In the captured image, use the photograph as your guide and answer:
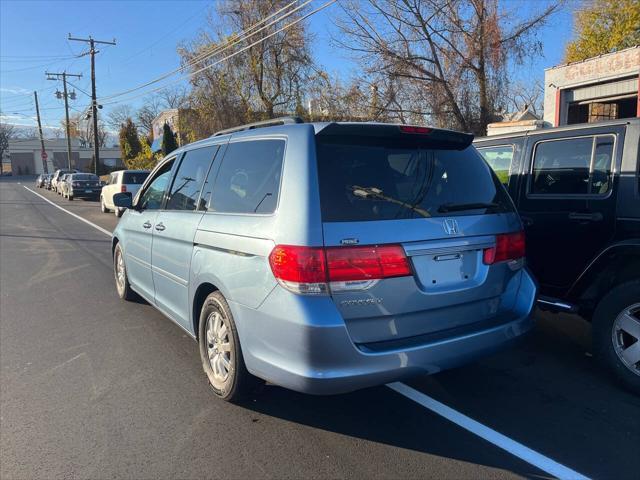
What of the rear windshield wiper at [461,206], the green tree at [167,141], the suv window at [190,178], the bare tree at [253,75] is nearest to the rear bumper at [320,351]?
the rear windshield wiper at [461,206]

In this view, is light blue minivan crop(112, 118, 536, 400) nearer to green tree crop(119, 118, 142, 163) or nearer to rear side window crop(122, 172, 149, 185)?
rear side window crop(122, 172, 149, 185)

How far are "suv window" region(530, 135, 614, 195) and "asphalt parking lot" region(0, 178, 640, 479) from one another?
4.93 ft

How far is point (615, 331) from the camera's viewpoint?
3889 millimetres

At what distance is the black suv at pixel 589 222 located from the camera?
388cm

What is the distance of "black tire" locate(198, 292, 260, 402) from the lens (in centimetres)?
344

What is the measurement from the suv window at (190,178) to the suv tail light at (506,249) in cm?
235

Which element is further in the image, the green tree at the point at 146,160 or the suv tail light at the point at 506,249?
the green tree at the point at 146,160

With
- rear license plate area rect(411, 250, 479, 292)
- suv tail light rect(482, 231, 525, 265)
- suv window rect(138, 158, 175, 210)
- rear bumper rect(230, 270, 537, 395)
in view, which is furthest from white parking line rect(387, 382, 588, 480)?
suv window rect(138, 158, 175, 210)

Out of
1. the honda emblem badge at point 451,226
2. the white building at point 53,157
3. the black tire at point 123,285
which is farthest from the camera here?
the white building at point 53,157

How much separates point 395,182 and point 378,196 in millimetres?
218

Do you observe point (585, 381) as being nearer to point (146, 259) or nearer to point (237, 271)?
point (237, 271)

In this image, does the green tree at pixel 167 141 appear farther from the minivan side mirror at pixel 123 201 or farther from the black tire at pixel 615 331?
the black tire at pixel 615 331

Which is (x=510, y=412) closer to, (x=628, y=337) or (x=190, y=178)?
(x=628, y=337)

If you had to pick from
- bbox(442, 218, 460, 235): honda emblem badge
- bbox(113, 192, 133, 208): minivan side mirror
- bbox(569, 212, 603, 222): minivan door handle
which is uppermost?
bbox(113, 192, 133, 208): minivan side mirror
